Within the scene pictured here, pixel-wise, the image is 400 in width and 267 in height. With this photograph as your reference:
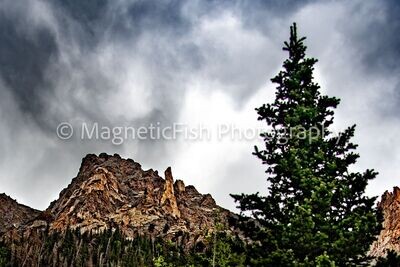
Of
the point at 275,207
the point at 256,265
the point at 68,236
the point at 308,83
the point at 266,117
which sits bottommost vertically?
the point at 256,265

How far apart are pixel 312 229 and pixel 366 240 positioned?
206 cm

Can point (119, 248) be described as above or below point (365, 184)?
above

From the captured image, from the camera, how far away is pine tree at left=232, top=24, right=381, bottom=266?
17.6 meters

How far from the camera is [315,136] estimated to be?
20.8 meters

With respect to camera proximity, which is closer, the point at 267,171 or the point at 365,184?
the point at 365,184

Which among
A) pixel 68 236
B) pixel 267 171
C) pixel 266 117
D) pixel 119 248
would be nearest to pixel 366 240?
pixel 267 171

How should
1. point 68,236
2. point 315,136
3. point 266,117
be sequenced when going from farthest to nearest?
1. point 68,236
2. point 266,117
3. point 315,136

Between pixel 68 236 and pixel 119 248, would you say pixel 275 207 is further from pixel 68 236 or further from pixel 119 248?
pixel 68 236

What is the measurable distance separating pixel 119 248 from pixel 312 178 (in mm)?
144098

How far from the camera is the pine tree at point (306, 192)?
17.6m

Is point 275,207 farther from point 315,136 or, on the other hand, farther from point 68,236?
point 68,236

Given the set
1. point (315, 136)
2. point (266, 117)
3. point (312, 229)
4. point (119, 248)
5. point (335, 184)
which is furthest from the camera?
point (119, 248)

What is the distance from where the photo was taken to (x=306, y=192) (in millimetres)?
19391

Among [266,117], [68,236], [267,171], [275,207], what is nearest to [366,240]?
[275,207]
